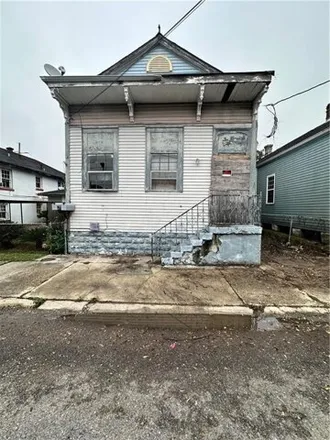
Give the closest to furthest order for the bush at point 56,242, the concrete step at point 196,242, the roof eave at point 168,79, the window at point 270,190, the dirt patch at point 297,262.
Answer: the dirt patch at point 297,262, the roof eave at point 168,79, the concrete step at point 196,242, the bush at point 56,242, the window at point 270,190

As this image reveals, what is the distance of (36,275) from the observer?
4.74 m

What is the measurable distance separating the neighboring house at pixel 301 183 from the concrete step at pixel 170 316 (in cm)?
708

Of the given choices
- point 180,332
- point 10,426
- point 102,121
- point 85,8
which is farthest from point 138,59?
point 10,426

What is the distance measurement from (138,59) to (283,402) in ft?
28.9

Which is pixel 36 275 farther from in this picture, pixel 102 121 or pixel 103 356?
pixel 102 121

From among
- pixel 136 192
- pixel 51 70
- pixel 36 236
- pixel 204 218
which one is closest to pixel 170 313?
pixel 204 218

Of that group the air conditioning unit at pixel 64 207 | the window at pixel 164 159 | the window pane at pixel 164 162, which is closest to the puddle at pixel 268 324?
the window at pixel 164 159

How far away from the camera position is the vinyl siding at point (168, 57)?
7195 millimetres

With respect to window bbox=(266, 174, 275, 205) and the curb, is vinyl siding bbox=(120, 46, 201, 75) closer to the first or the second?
the curb

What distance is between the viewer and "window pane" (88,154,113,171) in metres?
6.86

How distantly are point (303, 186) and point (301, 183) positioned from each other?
0.21 m

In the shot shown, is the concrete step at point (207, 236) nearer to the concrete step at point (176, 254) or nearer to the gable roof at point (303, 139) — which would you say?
the concrete step at point (176, 254)

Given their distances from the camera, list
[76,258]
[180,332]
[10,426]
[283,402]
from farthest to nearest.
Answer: [76,258]
[180,332]
[283,402]
[10,426]

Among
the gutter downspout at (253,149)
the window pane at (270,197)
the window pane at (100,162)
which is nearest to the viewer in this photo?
the gutter downspout at (253,149)
